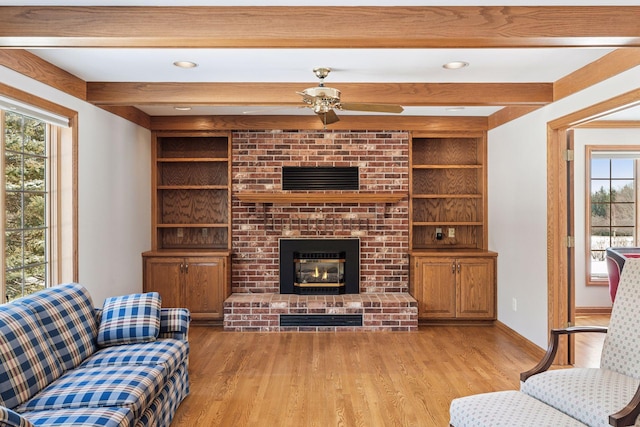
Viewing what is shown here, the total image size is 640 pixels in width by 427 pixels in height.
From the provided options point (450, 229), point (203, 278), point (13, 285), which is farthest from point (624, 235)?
point (13, 285)

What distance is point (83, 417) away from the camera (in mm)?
2094

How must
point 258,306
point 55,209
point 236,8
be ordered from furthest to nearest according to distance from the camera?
point 258,306, point 55,209, point 236,8

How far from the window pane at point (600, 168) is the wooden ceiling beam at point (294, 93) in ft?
8.61

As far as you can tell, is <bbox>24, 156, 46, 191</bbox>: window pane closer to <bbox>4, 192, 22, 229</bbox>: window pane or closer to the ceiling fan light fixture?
<bbox>4, 192, 22, 229</bbox>: window pane

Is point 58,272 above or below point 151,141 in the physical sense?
below

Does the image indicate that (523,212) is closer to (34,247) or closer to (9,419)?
(34,247)

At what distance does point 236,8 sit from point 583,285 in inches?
218

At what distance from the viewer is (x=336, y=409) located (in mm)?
3184

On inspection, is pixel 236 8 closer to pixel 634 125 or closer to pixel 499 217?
pixel 499 217

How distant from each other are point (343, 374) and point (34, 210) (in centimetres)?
266

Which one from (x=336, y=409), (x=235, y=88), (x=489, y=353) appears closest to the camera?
(x=336, y=409)

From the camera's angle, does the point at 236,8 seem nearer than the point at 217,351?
Yes

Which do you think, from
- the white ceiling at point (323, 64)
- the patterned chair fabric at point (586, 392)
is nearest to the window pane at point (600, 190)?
the white ceiling at point (323, 64)

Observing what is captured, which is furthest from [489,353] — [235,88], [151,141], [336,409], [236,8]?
[151,141]
